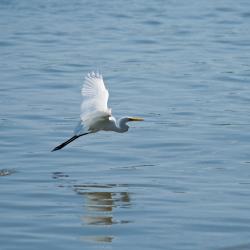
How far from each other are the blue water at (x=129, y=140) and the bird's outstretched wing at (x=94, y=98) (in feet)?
2.21

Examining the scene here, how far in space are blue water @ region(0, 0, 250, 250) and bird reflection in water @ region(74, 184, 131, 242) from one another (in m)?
0.02

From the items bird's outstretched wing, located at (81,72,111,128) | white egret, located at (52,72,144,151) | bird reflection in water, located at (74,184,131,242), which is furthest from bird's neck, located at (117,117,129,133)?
bird reflection in water, located at (74,184,131,242)

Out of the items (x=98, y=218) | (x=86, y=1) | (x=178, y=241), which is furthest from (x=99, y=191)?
(x=86, y=1)

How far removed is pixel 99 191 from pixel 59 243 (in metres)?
2.03

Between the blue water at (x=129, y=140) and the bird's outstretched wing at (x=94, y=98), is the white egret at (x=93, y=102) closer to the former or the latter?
the bird's outstretched wing at (x=94, y=98)

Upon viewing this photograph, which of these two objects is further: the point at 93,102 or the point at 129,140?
the point at 129,140

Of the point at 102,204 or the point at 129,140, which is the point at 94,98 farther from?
the point at 129,140

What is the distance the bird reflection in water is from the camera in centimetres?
859

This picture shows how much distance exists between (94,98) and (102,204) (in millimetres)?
1761

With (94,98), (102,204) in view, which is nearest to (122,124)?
(94,98)

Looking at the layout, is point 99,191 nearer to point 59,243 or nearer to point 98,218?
point 98,218

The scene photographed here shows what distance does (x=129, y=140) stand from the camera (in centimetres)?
1245

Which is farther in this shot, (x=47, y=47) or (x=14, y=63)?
(x=47, y=47)

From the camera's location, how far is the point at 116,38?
22844 mm
